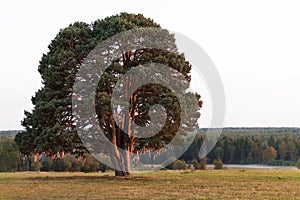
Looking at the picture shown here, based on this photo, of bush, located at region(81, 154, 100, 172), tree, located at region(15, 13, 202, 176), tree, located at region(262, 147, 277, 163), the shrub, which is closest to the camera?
tree, located at region(15, 13, 202, 176)

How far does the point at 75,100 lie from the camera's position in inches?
1335

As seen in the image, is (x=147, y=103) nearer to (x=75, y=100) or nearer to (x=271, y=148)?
(x=75, y=100)

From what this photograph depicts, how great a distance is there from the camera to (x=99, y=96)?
104ft

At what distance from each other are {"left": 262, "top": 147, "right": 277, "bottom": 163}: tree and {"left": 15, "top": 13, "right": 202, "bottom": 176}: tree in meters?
79.1

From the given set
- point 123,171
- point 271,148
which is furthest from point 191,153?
point 123,171

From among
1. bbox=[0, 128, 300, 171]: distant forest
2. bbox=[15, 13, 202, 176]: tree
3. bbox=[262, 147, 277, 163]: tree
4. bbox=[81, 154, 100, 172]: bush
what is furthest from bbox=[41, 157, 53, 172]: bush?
bbox=[262, 147, 277, 163]: tree

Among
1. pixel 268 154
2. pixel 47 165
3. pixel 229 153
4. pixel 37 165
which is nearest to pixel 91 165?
pixel 47 165

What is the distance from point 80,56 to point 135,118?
629cm

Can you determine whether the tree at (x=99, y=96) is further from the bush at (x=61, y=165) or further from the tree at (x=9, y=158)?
the tree at (x=9, y=158)

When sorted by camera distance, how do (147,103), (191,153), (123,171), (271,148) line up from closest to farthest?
(147,103) < (123,171) < (191,153) < (271,148)

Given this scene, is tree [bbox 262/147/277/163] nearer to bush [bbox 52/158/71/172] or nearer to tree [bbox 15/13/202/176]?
bush [bbox 52/158/71/172]

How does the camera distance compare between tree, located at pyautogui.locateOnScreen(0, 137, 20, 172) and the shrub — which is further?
tree, located at pyautogui.locateOnScreen(0, 137, 20, 172)

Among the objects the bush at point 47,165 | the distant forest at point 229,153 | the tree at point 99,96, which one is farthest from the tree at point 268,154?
the tree at point 99,96

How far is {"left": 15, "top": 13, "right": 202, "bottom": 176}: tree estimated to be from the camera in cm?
3331
